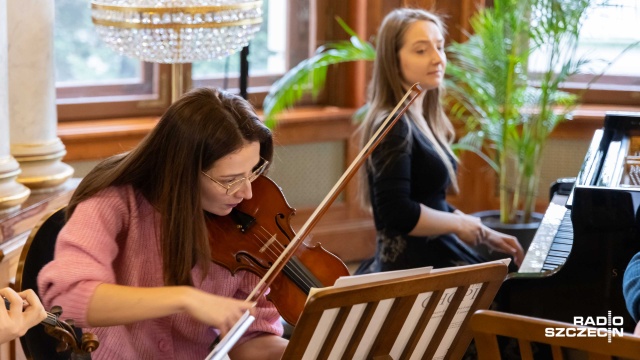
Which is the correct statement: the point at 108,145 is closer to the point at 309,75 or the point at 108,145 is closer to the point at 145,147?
the point at 309,75

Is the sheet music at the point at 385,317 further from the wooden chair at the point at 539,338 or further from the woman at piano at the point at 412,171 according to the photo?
the woman at piano at the point at 412,171

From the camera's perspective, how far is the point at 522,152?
3.76m

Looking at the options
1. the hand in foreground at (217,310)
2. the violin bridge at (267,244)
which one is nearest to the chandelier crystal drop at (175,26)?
the violin bridge at (267,244)

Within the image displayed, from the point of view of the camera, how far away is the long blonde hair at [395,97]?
2737 millimetres

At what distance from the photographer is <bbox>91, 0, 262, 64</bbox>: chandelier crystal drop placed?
8.15 ft

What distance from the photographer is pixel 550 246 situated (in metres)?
2.36

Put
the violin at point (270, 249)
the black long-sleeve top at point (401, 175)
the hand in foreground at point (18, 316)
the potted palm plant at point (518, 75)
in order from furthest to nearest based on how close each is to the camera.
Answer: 1. the potted palm plant at point (518, 75)
2. the black long-sleeve top at point (401, 175)
3. the violin at point (270, 249)
4. the hand in foreground at point (18, 316)

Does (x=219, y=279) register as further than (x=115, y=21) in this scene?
No

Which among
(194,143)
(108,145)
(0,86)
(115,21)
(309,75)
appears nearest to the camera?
(194,143)

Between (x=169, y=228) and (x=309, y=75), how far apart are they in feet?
7.52

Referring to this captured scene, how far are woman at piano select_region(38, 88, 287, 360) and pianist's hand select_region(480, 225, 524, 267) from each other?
3.57 feet

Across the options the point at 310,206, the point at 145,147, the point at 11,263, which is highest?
the point at 145,147

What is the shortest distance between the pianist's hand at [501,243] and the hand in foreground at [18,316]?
1629 mm

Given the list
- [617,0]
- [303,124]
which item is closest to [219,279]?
[303,124]
